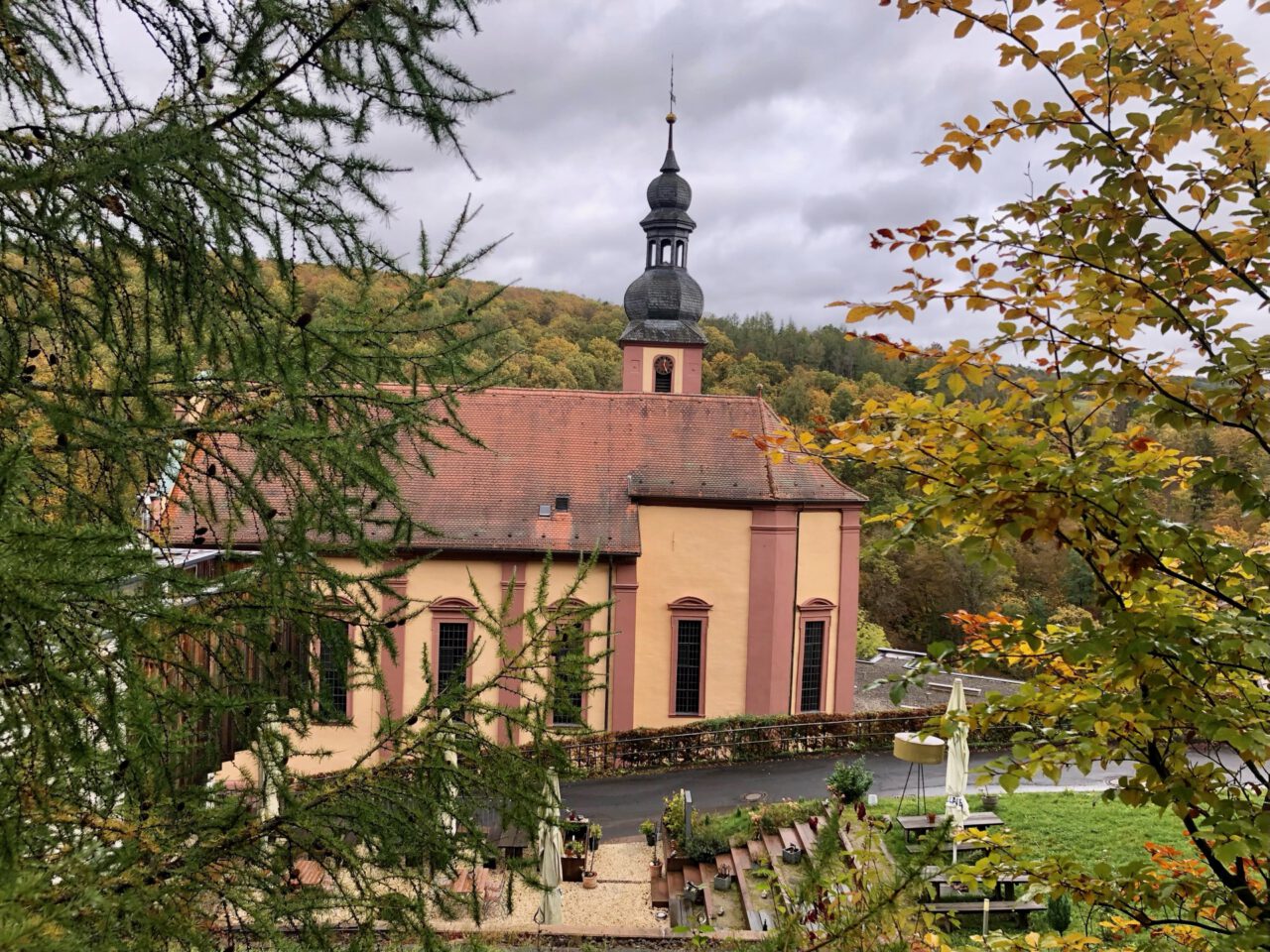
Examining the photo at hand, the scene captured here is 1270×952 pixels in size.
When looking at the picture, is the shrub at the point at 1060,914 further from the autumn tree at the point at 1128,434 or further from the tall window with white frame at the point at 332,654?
the tall window with white frame at the point at 332,654

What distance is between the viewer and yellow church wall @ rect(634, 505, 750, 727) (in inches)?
730

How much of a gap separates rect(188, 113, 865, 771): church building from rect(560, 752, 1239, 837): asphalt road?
68.2 inches

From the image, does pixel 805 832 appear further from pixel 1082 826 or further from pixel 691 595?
pixel 691 595

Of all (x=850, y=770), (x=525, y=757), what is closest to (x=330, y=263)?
(x=525, y=757)

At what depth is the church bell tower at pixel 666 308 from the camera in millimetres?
27734

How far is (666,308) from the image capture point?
91.6ft

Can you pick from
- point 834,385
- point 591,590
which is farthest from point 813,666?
point 834,385

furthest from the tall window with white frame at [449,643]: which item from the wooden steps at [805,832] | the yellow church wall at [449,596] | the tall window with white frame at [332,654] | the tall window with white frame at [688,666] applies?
the tall window with white frame at [332,654]

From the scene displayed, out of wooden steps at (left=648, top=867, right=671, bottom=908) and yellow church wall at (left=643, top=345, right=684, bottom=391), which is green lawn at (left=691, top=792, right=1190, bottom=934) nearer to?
wooden steps at (left=648, top=867, right=671, bottom=908)

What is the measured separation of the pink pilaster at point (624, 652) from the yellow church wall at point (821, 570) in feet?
11.4

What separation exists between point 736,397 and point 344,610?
17.0 metres

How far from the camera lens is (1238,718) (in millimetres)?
2895

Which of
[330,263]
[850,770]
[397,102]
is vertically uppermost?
[397,102]

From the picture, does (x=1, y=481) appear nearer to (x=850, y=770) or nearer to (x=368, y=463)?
(x=368, y=463)
